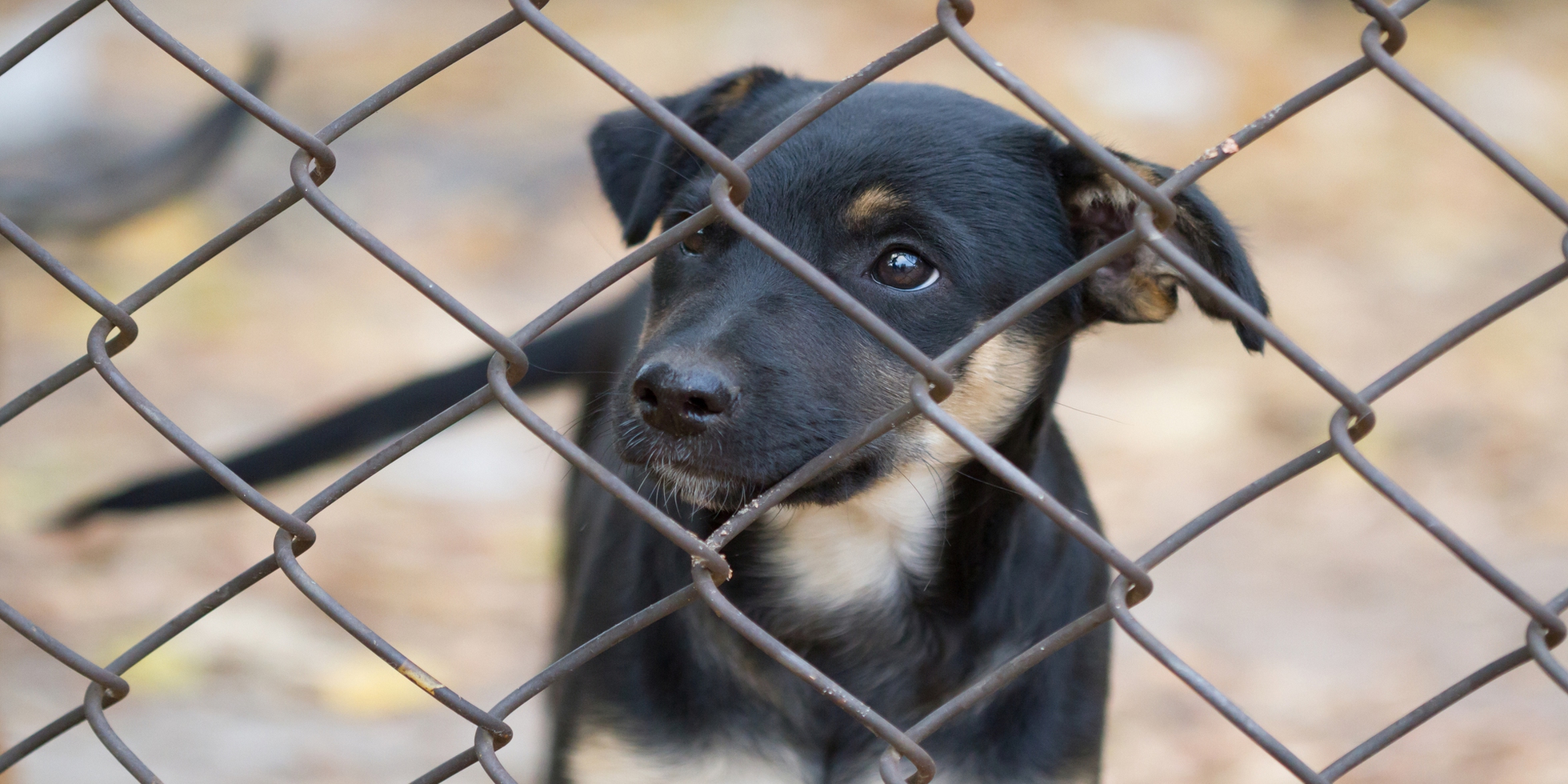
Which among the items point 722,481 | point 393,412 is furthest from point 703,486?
point 393,412

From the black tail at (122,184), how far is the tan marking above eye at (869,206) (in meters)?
2.23

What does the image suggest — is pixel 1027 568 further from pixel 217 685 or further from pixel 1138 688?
pixel 217 685

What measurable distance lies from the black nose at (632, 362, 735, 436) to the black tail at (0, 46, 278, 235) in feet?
7.60

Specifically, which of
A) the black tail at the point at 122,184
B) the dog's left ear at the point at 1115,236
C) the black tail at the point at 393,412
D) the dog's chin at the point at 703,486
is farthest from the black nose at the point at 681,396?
the black tail at the point at 122,184

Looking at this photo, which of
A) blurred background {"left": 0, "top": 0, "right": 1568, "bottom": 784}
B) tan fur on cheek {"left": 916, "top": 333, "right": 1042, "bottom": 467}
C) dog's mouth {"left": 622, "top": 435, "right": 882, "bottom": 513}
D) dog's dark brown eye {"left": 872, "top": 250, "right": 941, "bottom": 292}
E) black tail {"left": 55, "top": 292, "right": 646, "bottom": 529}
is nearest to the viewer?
dog's mouth {"left": 622, "top": 435, "right": 882, "bottom": 513}

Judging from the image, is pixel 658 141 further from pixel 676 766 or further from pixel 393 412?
pixel 676 766

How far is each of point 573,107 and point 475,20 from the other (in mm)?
1259

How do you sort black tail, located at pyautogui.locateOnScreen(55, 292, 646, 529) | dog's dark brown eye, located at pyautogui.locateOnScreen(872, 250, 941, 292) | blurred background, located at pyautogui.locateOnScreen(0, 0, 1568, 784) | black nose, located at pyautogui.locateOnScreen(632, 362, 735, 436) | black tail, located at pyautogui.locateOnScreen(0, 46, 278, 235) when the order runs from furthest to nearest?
blurred background, located at pyautogui.locateOnScreen(0, 0, 1568, 784), black tail, located at pyautogui.locateOnScreen(0, 46, 278, 235), black tail, located at pyautogui.locateOnScreen(55, 292, 646, 529), dog's dark brown eye, located at pyautogui.locateOnScreen(872, 250, 941, 292), black nose, located at pyautogui.locateOnScreen(632, 362, 735, 436)

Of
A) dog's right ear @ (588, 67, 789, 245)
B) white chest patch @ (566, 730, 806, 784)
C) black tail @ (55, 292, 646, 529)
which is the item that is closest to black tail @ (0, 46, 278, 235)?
black tail @ (55, 292, 646, 529)

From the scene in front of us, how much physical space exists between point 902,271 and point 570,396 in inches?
76.8

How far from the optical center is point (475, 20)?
29.8ft

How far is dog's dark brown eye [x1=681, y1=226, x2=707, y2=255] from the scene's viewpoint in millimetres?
2678

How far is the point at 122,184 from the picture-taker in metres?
4.19

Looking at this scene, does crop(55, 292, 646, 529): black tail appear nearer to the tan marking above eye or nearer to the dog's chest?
the dog's chest
